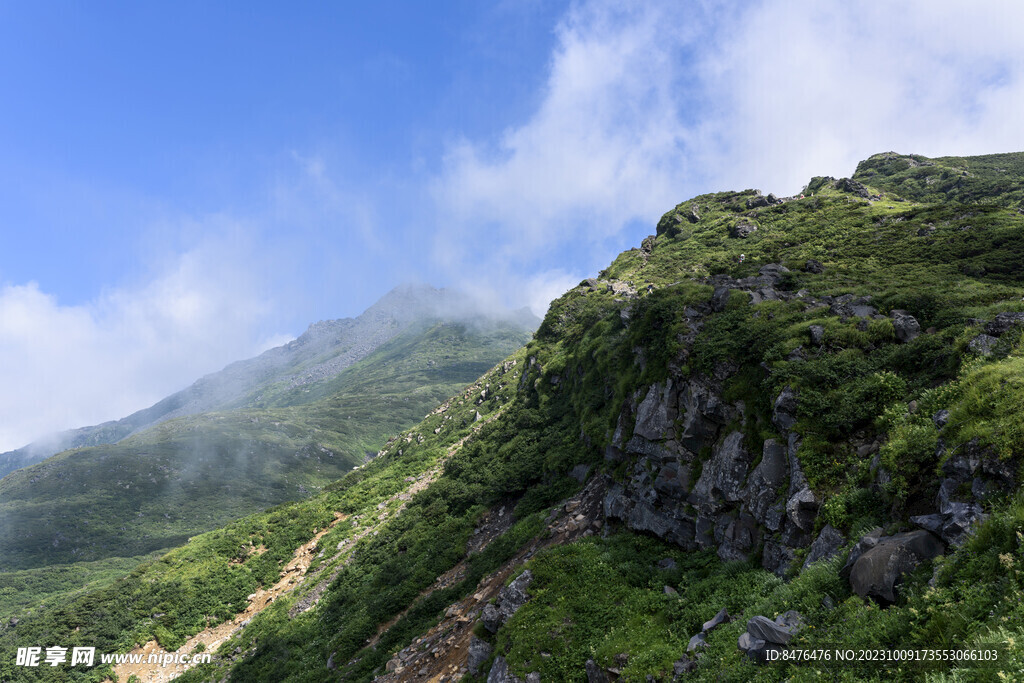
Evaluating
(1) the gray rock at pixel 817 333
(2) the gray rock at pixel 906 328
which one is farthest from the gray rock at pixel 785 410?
(2) the gray rock at pixel 906 328

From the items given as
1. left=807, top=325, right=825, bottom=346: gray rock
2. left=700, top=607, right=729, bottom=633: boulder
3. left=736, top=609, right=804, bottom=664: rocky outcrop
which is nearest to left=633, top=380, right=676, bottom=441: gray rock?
left=807, top=325, right=825, bottom=346: gray rock

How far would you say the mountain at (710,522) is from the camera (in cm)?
848

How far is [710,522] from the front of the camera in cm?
1551

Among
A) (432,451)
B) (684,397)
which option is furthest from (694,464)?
(432,451)

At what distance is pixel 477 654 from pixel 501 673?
2.35 meters

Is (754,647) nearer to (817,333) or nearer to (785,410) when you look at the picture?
(785,410)

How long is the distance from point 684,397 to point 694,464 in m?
3.19

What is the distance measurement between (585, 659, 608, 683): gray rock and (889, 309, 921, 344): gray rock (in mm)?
15574

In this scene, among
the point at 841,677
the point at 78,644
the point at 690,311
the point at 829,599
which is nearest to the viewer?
the point at 841,677

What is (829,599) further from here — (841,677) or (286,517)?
(286,517)

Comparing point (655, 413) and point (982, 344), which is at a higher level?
point (982, 344)

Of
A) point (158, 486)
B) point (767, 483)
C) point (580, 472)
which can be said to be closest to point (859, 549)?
point (767, 483)

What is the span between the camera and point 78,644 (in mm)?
34438

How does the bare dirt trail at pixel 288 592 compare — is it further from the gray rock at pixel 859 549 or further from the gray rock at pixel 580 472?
the gray rock at pixel 859 549
